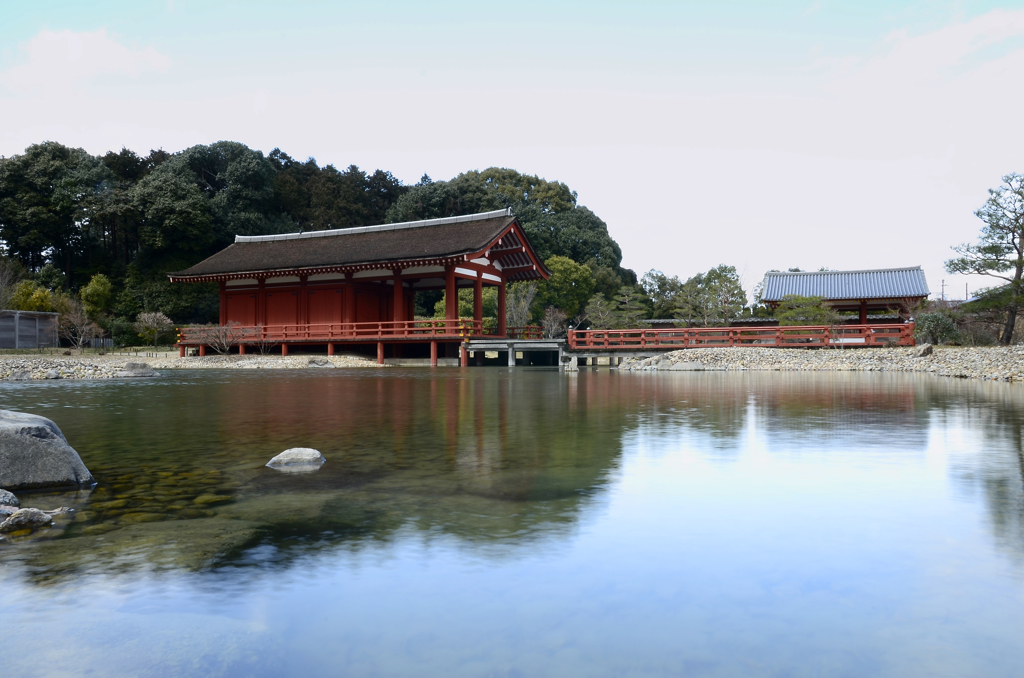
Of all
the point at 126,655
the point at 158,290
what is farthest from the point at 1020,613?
the point at 158,290

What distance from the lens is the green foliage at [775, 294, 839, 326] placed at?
30.3 m

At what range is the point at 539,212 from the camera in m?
49.4

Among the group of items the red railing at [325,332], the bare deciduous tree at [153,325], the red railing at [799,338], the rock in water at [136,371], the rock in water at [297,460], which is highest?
the bare deciduous tree at [153,325]

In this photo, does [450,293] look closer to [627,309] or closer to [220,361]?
[220,361]

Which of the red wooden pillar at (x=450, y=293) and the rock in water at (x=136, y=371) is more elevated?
the red wooden pillar at (x=450, y=293)

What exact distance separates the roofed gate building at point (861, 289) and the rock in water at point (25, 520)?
35.5 metres

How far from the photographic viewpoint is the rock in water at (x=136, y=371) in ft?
70.7

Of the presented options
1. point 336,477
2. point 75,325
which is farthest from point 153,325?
point 336,477

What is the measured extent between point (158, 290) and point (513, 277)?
21886 millimetres

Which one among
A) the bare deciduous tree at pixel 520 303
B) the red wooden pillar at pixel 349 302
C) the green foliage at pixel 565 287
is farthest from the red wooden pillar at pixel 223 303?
the green foliage at pixel 565 287

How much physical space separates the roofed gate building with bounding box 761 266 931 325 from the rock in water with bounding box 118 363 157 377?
28807mm

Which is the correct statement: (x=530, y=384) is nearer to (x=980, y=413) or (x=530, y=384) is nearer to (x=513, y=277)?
(x=980, y=413)

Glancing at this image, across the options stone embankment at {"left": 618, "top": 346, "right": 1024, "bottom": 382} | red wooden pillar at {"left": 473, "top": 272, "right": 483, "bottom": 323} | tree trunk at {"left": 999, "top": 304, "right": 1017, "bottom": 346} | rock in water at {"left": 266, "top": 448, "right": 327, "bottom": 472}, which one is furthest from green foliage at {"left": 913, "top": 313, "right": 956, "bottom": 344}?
rock in water at {"left": 266, "top": 448, "right": 327, "bottom": 472}

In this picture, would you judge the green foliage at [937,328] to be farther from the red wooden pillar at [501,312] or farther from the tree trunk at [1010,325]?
the red wooden pillar at [501,312]
